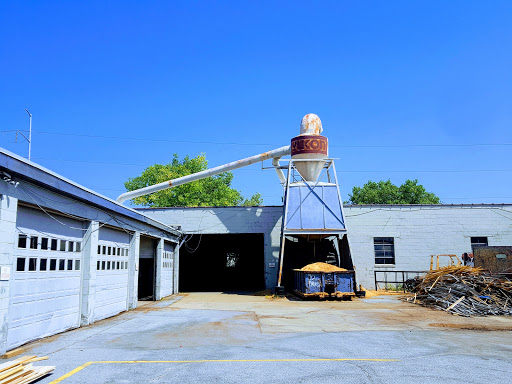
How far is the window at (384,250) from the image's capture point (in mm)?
26578

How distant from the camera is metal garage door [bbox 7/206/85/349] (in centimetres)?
838

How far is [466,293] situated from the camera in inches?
644

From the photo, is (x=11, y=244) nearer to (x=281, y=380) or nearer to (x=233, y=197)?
(x=281, y=380)

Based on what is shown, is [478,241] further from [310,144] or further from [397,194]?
[397,194]

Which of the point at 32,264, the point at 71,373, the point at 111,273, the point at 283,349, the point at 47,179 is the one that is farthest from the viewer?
the point at 111,273

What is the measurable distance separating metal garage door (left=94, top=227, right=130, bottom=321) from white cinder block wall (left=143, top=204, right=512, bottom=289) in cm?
1155

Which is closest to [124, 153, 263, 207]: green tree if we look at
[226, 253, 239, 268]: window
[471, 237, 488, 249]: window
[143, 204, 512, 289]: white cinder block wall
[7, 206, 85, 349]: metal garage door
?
[226, 253, 239, 268]: window

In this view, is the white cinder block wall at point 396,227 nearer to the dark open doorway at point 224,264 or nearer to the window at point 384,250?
the window at point 384,250

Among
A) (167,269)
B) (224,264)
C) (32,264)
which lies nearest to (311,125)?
(167,269)

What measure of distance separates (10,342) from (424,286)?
17192 mm

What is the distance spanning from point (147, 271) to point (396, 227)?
16061 millimetres

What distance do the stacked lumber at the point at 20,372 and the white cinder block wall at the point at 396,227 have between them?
2090cm

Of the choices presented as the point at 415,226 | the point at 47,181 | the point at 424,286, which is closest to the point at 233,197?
the point at 415,226

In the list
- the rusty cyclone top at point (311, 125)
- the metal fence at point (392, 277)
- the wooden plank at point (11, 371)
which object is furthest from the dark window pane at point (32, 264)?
the metal fence at point (392, 277)
